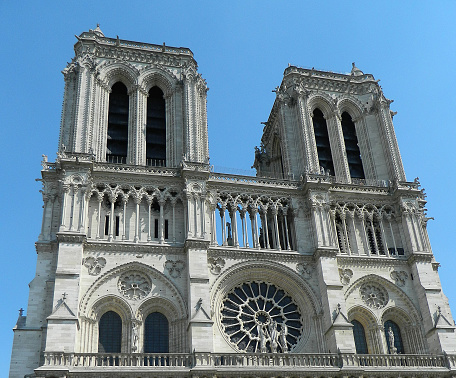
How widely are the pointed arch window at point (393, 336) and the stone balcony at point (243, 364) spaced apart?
164cm

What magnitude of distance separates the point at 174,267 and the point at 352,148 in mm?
16740

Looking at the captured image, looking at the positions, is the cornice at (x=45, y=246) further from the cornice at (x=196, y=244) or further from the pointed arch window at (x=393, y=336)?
the pointed arch window at (x=393, y=336)

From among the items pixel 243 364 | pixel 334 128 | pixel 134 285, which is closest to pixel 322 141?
pixel 334 128

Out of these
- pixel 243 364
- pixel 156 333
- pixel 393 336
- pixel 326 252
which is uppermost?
pixel 326 252

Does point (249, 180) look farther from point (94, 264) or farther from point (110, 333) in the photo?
point (110, 333)

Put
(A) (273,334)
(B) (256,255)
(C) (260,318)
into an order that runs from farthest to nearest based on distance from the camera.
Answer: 1. (B) (256,255)
2. (C) (260,318)
3. (A) (273,334)

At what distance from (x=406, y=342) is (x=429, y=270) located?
4.46 metres

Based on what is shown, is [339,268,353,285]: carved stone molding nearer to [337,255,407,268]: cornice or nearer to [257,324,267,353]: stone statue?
[337,255,407,268]: cornice

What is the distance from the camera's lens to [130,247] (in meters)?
30.5

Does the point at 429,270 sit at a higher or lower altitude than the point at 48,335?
higher

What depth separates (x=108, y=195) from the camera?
31.8 metres

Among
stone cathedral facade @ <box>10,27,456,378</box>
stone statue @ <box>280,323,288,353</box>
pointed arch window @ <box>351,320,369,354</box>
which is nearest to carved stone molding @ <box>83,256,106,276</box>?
stone cathedral facade @ <box>10,27,456,378</box>

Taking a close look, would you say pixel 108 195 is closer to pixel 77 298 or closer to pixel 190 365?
pixel 77 298

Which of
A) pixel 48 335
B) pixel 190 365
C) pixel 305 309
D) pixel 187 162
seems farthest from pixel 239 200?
pixel 48 335
